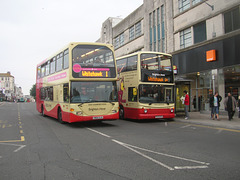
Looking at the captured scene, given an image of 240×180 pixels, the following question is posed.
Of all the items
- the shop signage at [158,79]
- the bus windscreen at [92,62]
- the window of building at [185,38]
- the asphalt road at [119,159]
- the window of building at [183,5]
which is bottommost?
the asphalt road at [119,159]

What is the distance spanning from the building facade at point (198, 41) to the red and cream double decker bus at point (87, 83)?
6875 millimetres

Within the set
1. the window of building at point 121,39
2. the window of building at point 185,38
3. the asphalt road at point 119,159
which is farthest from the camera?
the window of building at point 121,39

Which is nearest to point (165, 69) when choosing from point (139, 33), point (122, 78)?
point (122, 78)

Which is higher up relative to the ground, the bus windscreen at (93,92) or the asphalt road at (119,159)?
the bus windscreen at (93,92)

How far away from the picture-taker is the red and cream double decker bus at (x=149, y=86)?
13094mm

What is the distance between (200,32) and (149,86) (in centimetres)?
974

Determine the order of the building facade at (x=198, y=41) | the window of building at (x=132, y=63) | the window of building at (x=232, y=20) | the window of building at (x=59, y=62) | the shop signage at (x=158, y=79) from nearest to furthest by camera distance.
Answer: the window of building at (x=59, y=62)
the shop signage at (x=158, y=79)
the window of building at (x=132, y=63)
the window of building at (x=232, y=20)
the building facade at (x=198, y=41)

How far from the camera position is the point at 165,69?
13805mm

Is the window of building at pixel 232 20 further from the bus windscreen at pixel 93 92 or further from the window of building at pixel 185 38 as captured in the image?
the bus windscreen at pixel 93 92

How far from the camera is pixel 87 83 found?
35.5 ft

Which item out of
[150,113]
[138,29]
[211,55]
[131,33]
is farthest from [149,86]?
[131,33]

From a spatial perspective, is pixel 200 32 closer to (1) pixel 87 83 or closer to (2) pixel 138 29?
(2) pixel 138 29

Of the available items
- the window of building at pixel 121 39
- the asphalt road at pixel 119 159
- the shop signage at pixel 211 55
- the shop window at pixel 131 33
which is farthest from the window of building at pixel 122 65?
the window of building at pixel 121 39

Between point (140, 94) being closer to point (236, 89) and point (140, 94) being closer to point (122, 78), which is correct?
point (122, 78)
